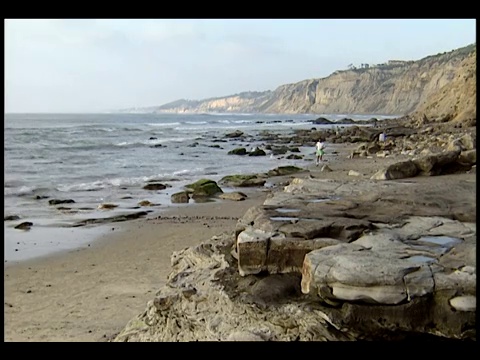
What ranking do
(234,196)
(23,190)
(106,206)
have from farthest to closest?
(23,190) → (234,196) → (106,206)

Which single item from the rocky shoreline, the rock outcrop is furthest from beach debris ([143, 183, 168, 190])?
the rock outcrop

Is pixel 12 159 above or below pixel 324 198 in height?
below

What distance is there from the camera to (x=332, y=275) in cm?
395

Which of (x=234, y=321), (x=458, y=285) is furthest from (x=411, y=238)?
(x=234, y=321)

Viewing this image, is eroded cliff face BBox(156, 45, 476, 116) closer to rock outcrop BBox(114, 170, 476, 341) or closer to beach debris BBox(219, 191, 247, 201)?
beach debris BBox(219, 191, 247, 201)

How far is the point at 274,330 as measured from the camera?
401 centimetres

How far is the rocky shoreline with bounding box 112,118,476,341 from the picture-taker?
3.73 metres

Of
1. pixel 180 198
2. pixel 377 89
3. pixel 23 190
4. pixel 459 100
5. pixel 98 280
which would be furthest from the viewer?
pixel 377 89

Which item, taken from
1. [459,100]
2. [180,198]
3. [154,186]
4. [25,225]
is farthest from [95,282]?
[459,100]

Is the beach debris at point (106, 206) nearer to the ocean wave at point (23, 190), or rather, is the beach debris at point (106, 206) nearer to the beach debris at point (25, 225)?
the beach debris at point (25, 225)

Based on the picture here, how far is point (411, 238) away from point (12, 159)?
87.8 ft

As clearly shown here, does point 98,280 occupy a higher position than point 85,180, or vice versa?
point 98,280

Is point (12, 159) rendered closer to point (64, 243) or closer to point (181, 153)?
point (181, 153)

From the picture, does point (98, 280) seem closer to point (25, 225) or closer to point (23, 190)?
point (25, 225)
